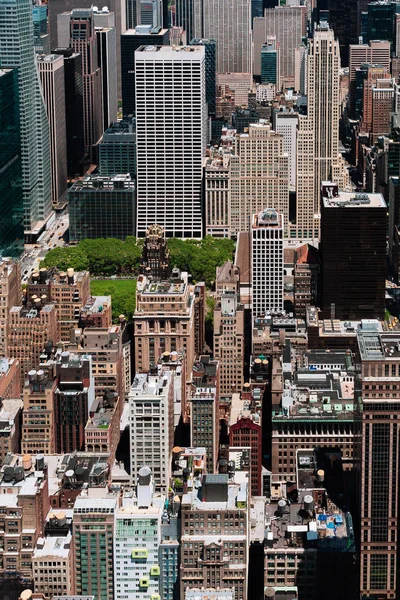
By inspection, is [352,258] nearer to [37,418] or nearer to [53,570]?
[37,418]

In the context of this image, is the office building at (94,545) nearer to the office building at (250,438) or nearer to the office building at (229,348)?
the office building at (250,438)

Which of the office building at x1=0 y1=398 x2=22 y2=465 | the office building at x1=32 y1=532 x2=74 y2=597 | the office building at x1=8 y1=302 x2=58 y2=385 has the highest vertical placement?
the office building at x1=8 y1=302 x2=58 y2=385

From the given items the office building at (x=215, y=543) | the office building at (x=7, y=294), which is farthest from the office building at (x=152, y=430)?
the office building at (x=7, y=294)

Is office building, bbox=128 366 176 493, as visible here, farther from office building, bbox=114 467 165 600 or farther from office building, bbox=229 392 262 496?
office building, bbox=114 467 165 600

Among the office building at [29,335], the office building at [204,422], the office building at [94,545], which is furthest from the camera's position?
the office building at [29,335]

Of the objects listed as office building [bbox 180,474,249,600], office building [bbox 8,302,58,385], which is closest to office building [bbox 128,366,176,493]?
office building [bbox 180,474,249,600]
